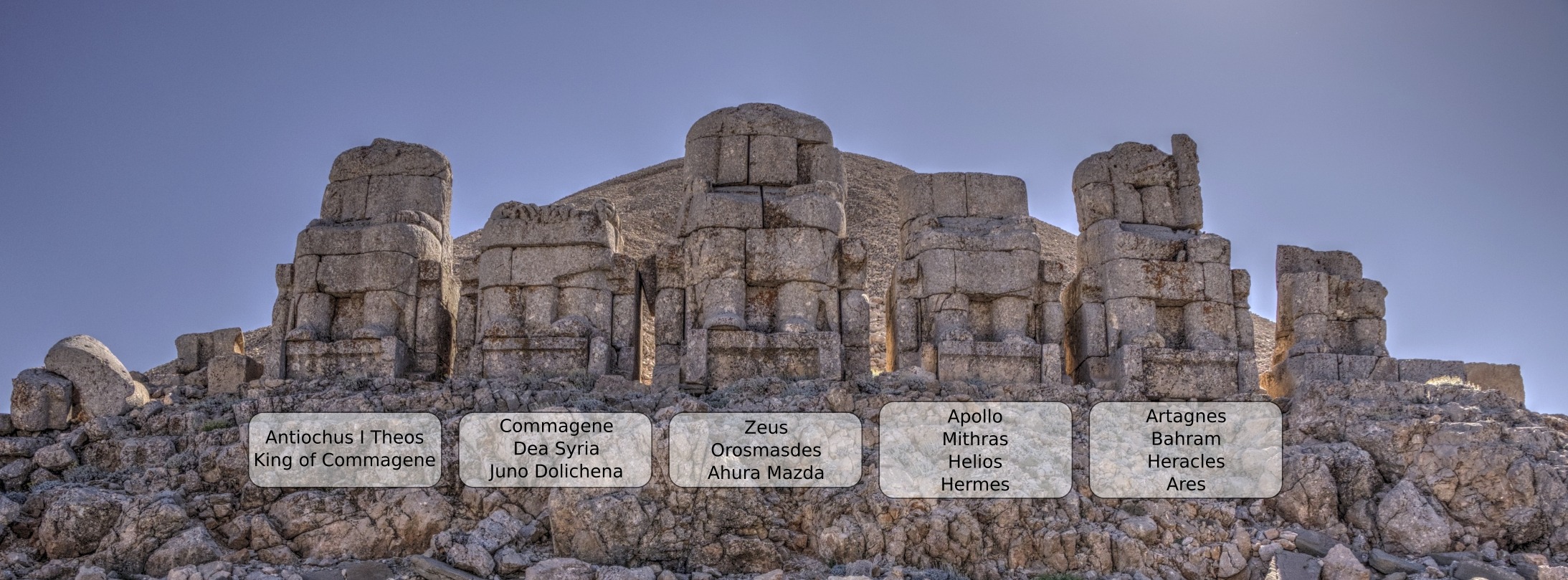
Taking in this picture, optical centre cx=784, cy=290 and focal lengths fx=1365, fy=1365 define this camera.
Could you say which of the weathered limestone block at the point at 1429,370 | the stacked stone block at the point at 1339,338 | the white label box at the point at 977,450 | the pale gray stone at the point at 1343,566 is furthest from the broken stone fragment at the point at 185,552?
the weathered limestone block at the point at 1429,370

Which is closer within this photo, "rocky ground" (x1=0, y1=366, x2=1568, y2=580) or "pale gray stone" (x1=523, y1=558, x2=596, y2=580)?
"pale gray stone" (x1=523, y1=558, x2=596, y2=580)

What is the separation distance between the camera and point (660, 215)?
97.6ft

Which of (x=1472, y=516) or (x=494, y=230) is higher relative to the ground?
(x=494, y=230)

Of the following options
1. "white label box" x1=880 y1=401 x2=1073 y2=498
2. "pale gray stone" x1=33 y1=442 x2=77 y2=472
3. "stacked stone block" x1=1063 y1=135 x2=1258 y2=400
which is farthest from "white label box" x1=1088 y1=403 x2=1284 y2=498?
"pale gray stone" x1=33 y1=442 x2=77 y2=472

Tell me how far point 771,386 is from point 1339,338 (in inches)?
274

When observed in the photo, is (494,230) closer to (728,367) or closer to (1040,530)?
(728,367)

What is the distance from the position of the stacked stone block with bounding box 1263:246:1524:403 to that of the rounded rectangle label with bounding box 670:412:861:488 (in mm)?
6152

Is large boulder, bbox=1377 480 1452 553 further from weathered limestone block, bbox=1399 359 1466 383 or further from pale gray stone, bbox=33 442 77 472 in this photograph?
pale gray stone, bbox=33 442 77 472

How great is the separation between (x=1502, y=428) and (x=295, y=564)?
987 cm

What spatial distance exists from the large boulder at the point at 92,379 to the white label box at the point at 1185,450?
915 cm

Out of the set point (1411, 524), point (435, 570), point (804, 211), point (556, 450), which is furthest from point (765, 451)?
point (1411, 524)

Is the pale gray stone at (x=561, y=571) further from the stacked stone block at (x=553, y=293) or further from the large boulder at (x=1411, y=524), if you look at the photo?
the large boulder at (x=1411, y=524)

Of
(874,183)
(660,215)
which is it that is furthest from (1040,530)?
(874,183)

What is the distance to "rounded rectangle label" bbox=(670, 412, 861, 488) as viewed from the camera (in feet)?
36.1
